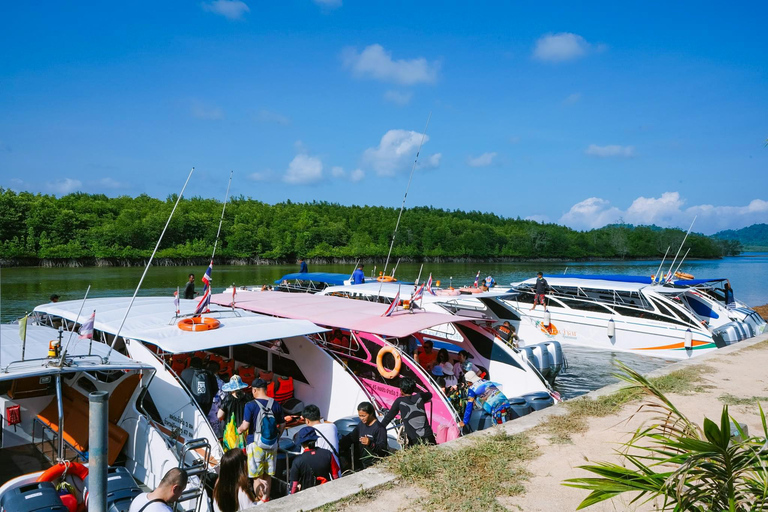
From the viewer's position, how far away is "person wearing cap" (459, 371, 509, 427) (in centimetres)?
851

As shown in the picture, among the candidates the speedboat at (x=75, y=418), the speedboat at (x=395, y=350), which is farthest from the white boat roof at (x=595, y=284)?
the speedboat at (x=75, y=418)

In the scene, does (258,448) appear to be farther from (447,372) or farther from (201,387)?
(447,372)

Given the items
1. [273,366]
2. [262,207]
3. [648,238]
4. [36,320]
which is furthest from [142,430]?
[648,238]

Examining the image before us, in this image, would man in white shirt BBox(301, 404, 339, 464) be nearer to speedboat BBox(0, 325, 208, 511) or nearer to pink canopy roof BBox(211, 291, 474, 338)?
speedboat BBox(0, 325, 208, 511)

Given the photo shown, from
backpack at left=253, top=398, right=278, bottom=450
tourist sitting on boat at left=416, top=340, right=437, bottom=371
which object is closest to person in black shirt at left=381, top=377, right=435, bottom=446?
backpack at left=253, top=398, right=278, bottom=450

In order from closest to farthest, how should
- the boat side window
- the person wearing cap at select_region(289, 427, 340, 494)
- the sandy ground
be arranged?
the sandy ground, the person wearing cap at select_region(289, 427, 340, 494), the boat side window

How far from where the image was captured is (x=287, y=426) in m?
8.09

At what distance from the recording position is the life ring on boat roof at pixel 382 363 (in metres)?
9.20

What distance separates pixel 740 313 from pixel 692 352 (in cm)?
404

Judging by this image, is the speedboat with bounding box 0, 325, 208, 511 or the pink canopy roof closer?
the speedboat with bounding box 0, 325, 208, 511

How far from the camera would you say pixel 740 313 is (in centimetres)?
1889

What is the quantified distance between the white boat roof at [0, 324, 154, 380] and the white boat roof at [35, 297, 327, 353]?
0.62m

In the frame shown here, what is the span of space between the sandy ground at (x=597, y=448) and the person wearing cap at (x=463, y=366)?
3.39 meters

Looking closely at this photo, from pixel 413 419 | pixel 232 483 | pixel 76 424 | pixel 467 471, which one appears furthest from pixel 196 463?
pixel 467 471
